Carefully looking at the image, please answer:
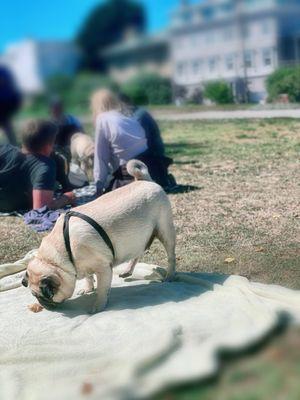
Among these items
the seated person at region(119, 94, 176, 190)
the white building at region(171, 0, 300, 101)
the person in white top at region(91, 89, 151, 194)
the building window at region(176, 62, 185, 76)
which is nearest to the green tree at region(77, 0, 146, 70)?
the white building at region(171, 0, 300, 101)

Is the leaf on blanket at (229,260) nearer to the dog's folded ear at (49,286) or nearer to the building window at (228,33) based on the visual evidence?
the dog's folded ear at (49,286)

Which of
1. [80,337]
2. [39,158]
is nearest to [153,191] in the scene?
[80,337]

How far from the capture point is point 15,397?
111 inches

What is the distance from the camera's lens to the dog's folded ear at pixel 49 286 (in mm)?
3375

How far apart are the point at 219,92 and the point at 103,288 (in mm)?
1930

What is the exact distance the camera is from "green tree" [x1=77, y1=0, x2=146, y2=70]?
218cm

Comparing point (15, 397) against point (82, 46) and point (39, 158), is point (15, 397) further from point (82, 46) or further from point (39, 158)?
point (39, 158)

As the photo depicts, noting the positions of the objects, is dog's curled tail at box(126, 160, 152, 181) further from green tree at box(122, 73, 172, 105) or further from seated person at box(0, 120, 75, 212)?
seated person at box(0, 120, 75, 212)

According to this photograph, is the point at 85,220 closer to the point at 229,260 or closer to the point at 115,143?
the point at 229,260

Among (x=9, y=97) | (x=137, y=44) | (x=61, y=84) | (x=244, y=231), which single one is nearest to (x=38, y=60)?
(x=61, y=84)

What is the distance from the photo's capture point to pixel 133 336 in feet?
10.5

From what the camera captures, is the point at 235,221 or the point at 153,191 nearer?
the point at 153,191

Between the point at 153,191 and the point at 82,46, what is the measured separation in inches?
56.9

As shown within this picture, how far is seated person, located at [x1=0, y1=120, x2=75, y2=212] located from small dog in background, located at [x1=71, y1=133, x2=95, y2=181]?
151 centimetres
